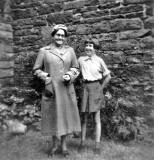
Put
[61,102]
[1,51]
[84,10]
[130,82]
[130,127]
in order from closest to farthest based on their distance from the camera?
[61,102] → [130,127] → [130,82] → [84,10] → [1,51]

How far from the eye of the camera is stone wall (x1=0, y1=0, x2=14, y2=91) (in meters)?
6.20

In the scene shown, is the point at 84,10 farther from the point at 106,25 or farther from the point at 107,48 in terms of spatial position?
the point at 107,48

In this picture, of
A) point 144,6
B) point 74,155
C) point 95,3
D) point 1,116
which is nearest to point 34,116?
point 1,116

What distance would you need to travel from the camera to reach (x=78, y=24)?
18.6 ft

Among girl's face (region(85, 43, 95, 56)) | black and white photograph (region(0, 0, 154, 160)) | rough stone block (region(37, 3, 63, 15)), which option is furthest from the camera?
rough stone block (region(37, 3, 63, 15))

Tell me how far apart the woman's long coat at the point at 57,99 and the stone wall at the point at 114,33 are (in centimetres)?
147

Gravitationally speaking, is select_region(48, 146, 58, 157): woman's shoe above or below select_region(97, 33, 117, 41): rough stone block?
below

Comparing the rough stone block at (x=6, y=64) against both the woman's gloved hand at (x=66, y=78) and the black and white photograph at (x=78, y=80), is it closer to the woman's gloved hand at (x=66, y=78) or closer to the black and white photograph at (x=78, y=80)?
the black and white photograph at (x=78, y=80)

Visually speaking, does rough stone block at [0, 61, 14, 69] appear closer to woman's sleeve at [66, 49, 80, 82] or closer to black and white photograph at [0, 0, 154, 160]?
black and white photograph at [0, 0, 154, 160]

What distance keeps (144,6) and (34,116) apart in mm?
2984

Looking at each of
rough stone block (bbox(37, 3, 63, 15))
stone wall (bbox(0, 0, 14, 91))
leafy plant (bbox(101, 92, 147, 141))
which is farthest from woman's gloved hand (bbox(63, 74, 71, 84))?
stone wall (bbox(0, 0, 14, 91))

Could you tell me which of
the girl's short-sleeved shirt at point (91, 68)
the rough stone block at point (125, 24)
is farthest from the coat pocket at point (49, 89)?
the rough stone block at point (125, 24)

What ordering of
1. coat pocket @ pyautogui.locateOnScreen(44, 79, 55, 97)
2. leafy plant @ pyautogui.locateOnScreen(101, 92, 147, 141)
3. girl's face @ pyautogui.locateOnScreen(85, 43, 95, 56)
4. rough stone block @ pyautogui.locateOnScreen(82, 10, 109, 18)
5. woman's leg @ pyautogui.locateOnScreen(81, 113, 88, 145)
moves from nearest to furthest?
coat pocket @ pyautogui.locateOnScreen(44, 79, 55, 97)
girl's face @ pyautogui.locateOnScreen(85, 43, 95, 56)
woman's leg @ pyautogui.locateOnScreen(81, 113, 88, 145)
leafy plant @ pyautogui.locateOnScreen(101, 92, 147, 141)
rough stone block @ pyautogui.locateOnScreen(82, 10, 109, 18)

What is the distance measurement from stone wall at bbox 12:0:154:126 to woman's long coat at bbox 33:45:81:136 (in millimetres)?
1470
